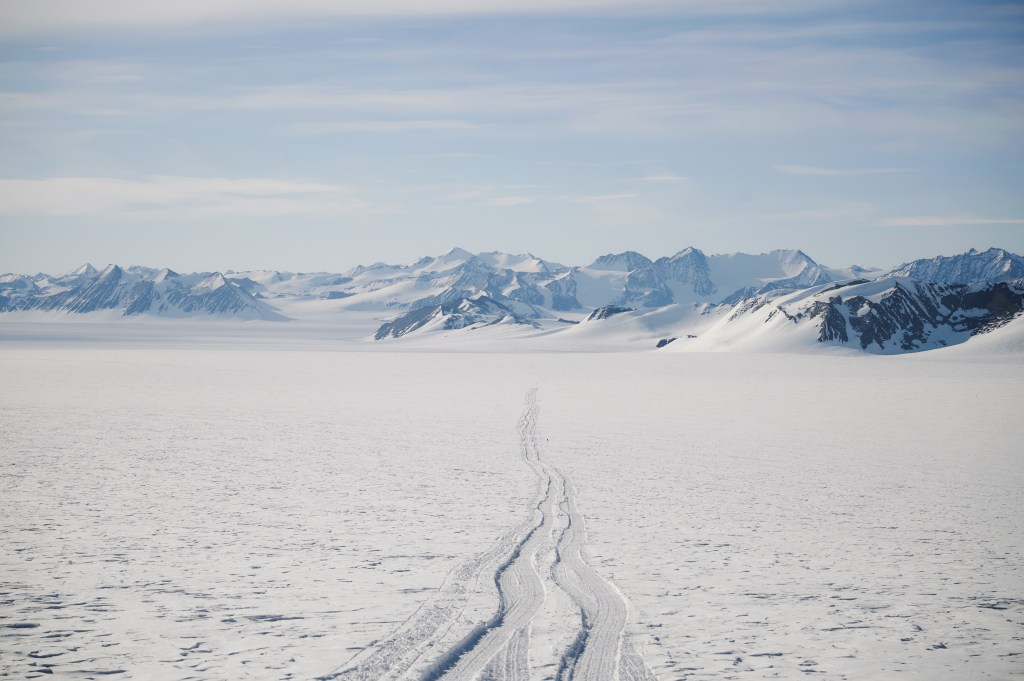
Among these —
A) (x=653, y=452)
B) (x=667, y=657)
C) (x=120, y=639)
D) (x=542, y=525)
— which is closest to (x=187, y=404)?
(x=653, y=452)

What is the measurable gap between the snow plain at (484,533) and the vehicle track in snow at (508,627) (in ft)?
0.58

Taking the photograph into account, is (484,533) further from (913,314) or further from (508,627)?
(913,314)

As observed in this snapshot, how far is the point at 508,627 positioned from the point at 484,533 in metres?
3.99

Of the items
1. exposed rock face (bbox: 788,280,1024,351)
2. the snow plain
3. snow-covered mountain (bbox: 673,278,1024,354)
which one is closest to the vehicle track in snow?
the snow plain

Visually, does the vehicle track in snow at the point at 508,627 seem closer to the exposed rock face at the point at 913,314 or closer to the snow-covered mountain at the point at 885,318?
the snow-covered mountain at the point at 885,318

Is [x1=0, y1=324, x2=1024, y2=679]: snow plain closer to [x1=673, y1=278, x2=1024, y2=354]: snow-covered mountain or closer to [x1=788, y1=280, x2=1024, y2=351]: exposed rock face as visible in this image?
[x1=673, y1=278, x2=1024, y2=354]: snow-covered mountain

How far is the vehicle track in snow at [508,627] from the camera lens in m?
7.46

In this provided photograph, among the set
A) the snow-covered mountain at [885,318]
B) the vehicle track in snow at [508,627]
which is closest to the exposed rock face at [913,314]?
the snow-covered mountain at [885,318]

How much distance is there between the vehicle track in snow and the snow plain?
0.18 metres

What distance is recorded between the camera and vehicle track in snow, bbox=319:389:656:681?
24.5 ft

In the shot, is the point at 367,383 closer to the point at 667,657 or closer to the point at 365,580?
the point at 365,580

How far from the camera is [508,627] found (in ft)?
28.1

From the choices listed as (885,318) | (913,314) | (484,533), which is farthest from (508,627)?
(913,314)

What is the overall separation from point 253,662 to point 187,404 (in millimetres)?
25887
